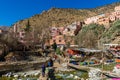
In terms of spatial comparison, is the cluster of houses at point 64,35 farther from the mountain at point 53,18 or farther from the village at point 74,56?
the mountain at point 53,18

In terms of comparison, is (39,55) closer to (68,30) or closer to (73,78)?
(73,78)

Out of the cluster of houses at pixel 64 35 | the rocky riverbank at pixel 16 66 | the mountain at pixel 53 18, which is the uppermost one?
the mountain at pixel 53 18

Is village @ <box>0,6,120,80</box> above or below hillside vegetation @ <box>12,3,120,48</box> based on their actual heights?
below

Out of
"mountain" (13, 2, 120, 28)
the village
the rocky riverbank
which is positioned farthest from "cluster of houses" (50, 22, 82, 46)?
the rocky riverbank

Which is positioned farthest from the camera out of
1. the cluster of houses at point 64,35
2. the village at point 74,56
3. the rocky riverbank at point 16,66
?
the cluster of houses at point 64,35

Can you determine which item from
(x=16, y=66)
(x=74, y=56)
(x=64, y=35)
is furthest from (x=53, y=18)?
(x=16, y=66)

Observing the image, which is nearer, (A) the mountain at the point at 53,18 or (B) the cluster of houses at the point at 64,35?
(B) the cluster of houses at the point at 64,35

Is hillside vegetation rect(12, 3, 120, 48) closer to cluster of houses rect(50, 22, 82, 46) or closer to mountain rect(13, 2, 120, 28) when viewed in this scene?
mountain rect(13, 2, 120, 28)

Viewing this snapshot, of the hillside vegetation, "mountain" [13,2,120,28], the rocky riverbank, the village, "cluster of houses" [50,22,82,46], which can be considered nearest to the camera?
the village

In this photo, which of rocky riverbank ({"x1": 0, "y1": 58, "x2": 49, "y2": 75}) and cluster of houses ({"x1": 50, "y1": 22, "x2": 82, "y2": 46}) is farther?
cluster of houses ({"x1": 50, "y1": 22, "x2": 82, "y2": 46})

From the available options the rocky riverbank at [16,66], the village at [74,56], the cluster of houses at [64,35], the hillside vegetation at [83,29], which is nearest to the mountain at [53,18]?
the hillside vegetation at [83,29]

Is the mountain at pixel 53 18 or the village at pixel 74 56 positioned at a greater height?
the mountain at pixel 53 18

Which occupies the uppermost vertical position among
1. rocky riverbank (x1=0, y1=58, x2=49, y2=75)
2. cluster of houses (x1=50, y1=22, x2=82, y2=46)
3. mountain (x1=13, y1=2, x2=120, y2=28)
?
mountain (x1=13, y1=2, x2=120, y2=28)

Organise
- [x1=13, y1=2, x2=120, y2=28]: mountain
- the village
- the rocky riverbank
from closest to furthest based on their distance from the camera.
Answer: the village < the rocky riverbank < [x1=13, y1=2, x2=120, y2=28]: mountain
